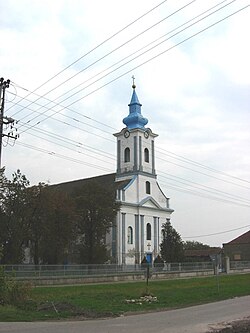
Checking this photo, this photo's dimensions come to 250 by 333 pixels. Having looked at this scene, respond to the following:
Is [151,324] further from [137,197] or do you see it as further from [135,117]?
[135,117]

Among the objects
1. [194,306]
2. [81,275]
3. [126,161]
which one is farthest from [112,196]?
[194,306]

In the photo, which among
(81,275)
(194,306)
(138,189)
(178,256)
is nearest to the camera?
(194,306)

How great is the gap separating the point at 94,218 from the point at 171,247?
1193 centimetres

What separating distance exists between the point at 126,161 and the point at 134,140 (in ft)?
11.4

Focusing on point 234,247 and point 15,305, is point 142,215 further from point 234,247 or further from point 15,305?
point 15,305

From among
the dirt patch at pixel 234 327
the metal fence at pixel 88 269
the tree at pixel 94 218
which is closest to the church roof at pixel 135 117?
the tree at pixel 94 218

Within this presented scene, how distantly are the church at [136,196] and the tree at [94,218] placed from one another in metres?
11.9

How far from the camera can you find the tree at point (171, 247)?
5916 cm

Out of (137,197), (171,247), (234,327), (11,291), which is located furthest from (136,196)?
(234,327)

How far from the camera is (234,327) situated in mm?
13383

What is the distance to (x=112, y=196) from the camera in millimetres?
54125

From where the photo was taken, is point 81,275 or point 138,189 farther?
point 138,189

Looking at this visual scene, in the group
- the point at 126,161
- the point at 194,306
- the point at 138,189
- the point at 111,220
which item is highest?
the point at 126,161

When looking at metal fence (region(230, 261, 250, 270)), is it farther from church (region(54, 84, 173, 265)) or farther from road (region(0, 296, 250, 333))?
road (region(0, 296, 250, 333))
